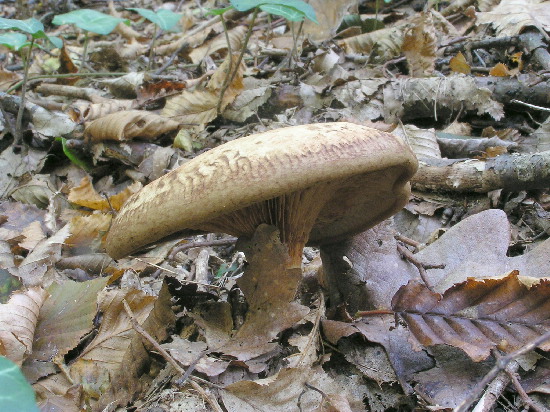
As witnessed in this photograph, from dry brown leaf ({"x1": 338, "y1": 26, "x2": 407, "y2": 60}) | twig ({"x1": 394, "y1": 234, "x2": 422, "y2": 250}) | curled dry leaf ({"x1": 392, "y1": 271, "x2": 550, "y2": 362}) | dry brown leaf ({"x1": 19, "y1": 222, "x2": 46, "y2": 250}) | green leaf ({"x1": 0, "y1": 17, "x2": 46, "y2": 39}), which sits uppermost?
green leaf ({"x1": 0, "y1": 17, "x2": 46, "y2": 39})

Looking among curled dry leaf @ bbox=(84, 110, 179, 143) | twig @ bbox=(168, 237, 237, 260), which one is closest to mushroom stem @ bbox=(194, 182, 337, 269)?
twig @ bbox=(168, 237, 237, 260)

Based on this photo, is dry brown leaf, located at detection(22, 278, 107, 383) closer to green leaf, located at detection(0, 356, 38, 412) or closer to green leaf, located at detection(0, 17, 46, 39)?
green leaf, located at detection(0, 356, 38, 412)

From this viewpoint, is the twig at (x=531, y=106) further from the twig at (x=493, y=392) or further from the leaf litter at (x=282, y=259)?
the twig at (x=493, y=392)

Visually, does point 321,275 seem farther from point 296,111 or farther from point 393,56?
point 393,56

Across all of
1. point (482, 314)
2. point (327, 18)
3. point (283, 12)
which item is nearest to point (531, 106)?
point (283, 12)

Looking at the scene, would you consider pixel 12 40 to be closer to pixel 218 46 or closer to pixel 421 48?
pixel 218 46

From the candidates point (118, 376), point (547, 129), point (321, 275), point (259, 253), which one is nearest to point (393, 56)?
point (547, 129)
